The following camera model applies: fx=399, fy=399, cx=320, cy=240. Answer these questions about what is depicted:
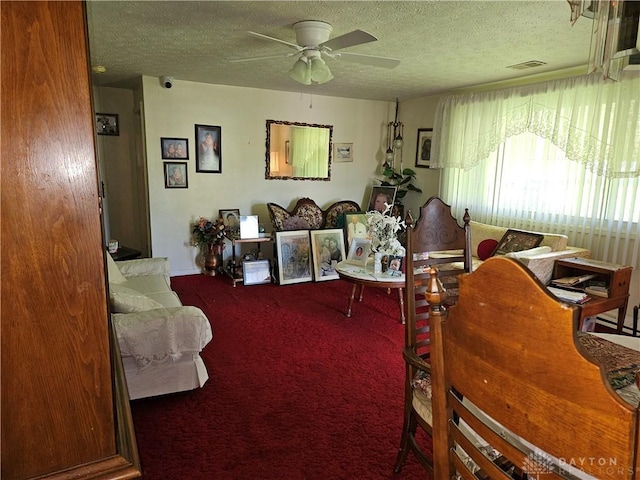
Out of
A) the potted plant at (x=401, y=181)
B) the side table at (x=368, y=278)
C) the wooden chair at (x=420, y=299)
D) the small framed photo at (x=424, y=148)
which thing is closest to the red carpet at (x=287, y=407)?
the wooden chair at (x=420, y=299)

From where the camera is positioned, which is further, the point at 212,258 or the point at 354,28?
the point at 212,258

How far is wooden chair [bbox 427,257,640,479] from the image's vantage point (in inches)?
24.6

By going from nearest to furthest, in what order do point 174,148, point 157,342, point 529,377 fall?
1. point 529,377
2. point 157,342
3. point 174,148

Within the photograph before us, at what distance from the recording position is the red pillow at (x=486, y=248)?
4.20 meters

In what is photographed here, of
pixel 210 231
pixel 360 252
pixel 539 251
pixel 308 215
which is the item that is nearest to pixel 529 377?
pixel 360 252

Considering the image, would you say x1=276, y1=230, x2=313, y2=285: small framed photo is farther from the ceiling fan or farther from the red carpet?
the ceiling fan

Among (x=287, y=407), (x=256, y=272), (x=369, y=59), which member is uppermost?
(x=369, y=59)

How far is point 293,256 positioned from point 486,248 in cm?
222

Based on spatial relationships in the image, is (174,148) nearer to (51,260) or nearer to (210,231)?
(210,231)

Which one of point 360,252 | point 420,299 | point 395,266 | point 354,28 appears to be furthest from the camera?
point 360,252

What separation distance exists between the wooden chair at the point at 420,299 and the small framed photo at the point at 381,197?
138 inches

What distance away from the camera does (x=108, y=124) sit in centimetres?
521

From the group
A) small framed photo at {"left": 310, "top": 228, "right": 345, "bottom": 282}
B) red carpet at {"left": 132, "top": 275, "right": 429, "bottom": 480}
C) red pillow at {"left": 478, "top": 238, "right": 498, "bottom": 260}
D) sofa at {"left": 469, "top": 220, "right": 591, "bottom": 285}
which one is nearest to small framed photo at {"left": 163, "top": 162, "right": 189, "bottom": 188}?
small framed photo at {"left": 310, "top": 228, "right": 345, "bottom": 282}

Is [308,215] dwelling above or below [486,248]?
above
